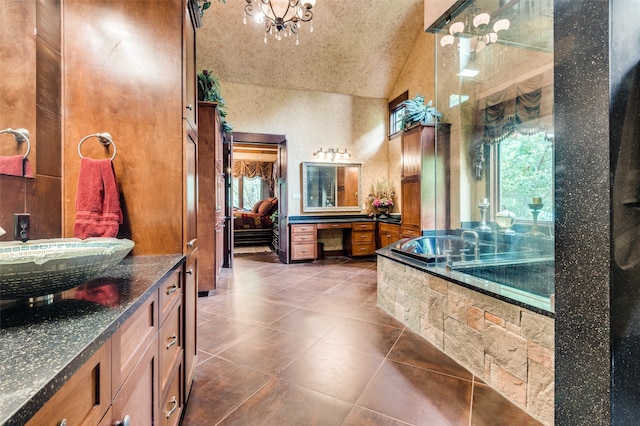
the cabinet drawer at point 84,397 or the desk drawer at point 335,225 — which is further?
the desk drawer at point 335,225

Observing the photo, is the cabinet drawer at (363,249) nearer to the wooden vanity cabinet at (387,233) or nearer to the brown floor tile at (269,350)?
the wooden vanity cabinet at (387,233)

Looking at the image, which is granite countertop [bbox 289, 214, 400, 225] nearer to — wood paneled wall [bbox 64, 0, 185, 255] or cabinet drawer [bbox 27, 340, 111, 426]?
wood paneled wall [bbox 64, 0, 185, 255]

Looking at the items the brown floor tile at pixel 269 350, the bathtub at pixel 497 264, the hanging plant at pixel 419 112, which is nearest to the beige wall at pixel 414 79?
the hanging plant at pixel 419 112

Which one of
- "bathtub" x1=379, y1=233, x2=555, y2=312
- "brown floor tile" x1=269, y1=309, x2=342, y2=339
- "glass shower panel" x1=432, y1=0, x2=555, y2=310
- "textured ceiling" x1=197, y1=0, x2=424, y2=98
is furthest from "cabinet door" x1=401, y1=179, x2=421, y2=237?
"textured ceiling" x1=197, y1=0, x2=424, y2=98

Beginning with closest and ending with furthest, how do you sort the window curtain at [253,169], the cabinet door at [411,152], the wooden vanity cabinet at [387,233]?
the cabinet door at [411,152]
the wooden vanity cabinet at [387,233]
the window curtain at [253,169]

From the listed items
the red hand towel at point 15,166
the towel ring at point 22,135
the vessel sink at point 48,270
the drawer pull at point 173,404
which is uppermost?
the towel ring at point 22,135

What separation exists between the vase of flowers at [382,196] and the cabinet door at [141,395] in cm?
524

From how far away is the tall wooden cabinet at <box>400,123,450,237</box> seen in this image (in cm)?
402

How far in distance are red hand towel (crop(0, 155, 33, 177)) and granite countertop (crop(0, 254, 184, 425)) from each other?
58 centimetres

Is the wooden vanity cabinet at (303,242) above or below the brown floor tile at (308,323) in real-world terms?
above

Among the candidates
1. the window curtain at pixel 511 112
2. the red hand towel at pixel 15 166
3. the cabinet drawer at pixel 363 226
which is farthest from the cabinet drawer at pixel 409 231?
the red hand towel at pixel 15 166

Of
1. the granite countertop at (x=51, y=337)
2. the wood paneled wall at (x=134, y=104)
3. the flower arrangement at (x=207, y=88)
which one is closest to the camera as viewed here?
the granite countertop at (x=51, y=337)

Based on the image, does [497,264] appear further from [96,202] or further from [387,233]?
[387,233]

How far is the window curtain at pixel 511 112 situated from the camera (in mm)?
2555
